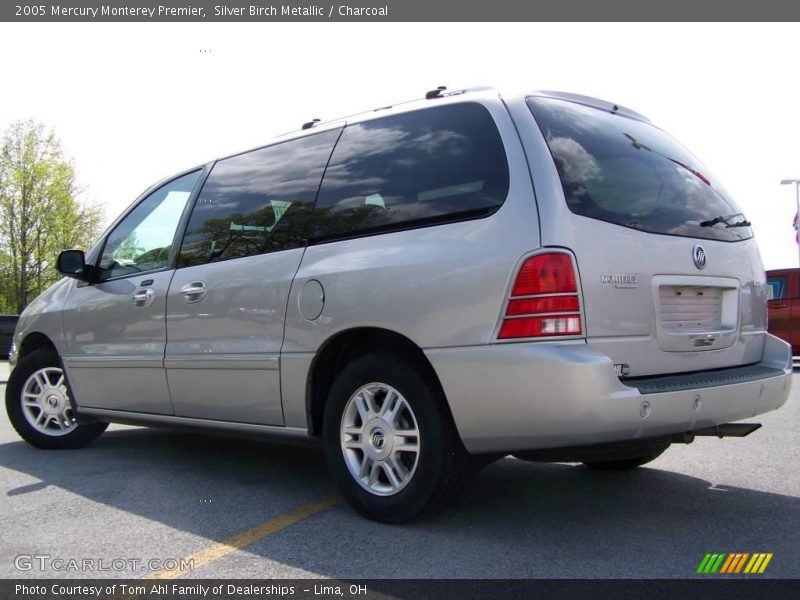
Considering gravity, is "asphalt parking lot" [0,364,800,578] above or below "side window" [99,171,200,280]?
below

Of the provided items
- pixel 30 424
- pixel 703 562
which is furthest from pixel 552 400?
pixel 30 424

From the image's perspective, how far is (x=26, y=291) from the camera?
1569 inches

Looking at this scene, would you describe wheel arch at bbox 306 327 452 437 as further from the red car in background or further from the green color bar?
the red car in background

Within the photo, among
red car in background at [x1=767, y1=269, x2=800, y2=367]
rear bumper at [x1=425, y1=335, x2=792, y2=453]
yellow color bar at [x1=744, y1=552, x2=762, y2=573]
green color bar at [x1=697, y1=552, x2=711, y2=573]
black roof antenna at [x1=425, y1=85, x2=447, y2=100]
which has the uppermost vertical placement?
black roof antenna at [x1=425, y1=85, x2=447, y2=100]

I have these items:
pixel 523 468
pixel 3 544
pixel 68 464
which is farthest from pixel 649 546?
pixel 68 464

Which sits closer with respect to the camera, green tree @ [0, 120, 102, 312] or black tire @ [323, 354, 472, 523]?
black tire @ [323, 354, 472, 523]

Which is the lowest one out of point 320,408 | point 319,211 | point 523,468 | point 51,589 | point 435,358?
point 523,468

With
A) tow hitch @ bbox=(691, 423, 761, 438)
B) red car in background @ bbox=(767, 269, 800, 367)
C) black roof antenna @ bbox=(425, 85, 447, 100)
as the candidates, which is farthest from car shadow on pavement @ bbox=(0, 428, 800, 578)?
red car in background @ bbox=(767, 269, 800, 367)

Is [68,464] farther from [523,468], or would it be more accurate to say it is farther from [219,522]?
[523,468]

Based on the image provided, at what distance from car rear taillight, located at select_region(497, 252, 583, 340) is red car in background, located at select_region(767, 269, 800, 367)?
11.1 metres

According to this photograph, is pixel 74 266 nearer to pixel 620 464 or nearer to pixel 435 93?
pixel 435 93

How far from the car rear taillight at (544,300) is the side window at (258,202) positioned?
1.37m

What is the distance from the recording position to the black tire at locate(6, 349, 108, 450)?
19.2ft

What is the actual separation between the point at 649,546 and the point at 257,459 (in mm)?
2843
